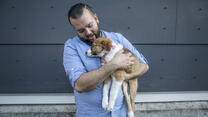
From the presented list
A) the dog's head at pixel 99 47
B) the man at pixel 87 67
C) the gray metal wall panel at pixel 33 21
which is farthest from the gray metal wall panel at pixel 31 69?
the dog's head at pixel 99 47

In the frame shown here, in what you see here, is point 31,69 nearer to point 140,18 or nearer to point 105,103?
point 105,103

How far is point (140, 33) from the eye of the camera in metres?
3.01

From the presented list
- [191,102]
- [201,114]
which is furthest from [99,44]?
[201,114]

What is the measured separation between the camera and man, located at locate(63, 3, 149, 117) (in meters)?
1.59

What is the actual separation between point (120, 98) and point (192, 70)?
187 centimetres

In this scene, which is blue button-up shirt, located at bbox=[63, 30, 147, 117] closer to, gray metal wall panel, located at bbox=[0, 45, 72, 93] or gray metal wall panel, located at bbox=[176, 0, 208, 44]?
gray metal wall panel, located at bbox=[0, 45, 72, 93]

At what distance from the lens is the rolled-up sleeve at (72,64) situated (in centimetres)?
163

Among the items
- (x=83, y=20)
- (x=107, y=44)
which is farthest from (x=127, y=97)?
(x=83, y=20)

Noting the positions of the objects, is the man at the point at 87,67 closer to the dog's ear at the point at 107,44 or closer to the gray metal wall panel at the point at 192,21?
the dog's ear at the point at 107,44

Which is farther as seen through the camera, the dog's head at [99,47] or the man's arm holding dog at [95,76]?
the dog's head at [99,47]

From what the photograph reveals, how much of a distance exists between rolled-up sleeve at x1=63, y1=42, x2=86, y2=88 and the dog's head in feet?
0.38

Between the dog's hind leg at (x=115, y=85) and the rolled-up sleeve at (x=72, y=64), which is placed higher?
the rolled-up sleeve at (x=72, y=64)

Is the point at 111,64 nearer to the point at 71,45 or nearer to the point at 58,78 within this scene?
the point at 71,45

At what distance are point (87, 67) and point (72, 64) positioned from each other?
142 millimetres
